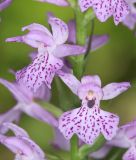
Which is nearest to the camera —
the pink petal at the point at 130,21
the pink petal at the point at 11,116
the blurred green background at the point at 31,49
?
the pink petal at the point at 130,21

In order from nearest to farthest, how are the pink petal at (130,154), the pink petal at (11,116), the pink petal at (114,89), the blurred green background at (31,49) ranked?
1. the pink petal at (114,89)
2. the pink petal at (130,154)
3. the pink petal at (11,116)
4. the blurred green background at (31,49)

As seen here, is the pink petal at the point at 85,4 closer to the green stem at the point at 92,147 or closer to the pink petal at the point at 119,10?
the pink petal at the point at 119,10

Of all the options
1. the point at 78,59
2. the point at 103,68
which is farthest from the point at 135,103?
the point at 78,59

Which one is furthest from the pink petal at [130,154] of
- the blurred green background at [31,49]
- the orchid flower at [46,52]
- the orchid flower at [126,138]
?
the blurred green background at [31,49]

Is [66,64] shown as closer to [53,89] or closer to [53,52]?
[53,52]

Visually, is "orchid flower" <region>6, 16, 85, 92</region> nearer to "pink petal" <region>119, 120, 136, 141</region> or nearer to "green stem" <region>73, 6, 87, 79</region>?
"green stem" <region>73, 6, 87, 79</region>

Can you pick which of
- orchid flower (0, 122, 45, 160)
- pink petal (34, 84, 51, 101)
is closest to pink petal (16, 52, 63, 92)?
orchid flower (0, 122, 45, 160)
